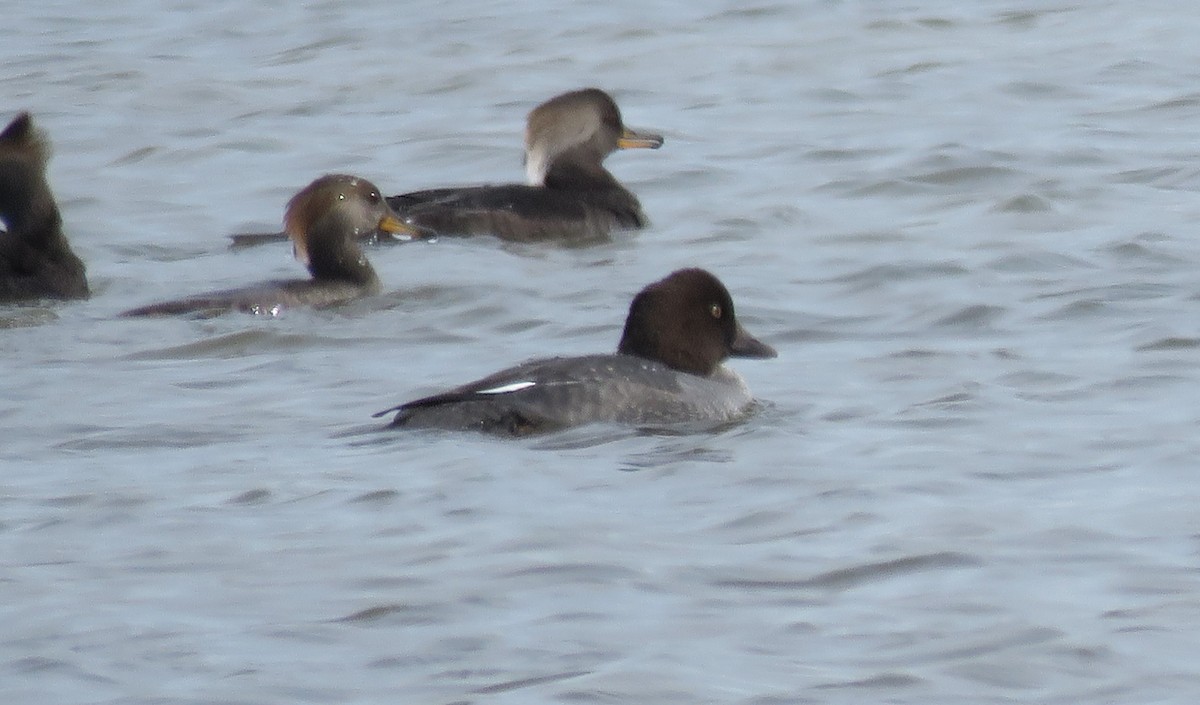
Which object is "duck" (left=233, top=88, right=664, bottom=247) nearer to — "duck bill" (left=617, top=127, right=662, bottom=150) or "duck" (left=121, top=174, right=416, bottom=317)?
"duck bill" (left=617, top=127, right=662, bottom=150)

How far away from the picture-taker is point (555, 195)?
1271 centimetres

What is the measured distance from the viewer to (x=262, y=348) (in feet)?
32.1

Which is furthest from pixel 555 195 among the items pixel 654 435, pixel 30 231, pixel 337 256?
pixel 654 435

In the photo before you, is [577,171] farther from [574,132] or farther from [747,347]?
[747,347]

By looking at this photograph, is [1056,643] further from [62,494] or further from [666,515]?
[62,494]

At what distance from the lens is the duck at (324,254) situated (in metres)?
10.2

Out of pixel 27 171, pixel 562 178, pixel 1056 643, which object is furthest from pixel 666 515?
pixel 562 178

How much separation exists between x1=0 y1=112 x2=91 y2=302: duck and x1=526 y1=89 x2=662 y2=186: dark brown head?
115 inches

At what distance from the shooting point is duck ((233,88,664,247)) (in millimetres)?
12273

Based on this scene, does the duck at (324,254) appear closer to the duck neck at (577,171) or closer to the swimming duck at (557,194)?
the swimming duck at (557,194)

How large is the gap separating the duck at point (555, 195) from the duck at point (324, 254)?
51cm

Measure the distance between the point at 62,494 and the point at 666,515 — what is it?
173 centimetres

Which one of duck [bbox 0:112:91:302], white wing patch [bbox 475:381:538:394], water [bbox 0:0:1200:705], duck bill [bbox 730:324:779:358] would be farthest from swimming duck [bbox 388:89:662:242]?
white wing patch [bbox 475:381:538:394]

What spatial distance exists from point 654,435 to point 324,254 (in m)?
3.33
